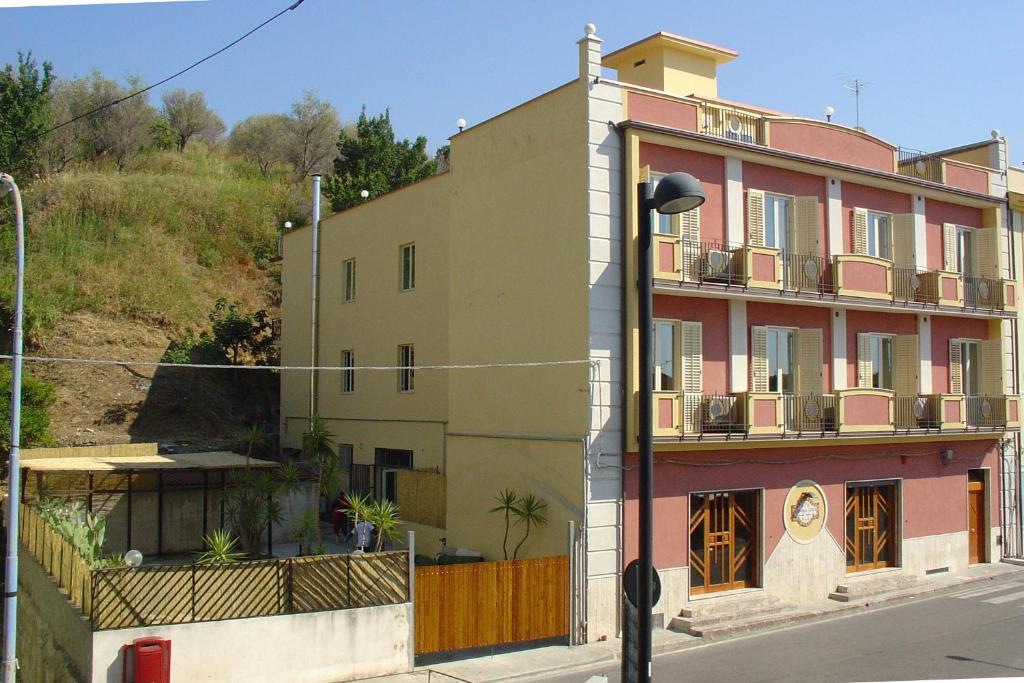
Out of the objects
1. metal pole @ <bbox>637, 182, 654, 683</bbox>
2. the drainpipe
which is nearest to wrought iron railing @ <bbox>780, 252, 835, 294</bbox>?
metal pole @ <bbox>637, 182, 654, 683</bbox>

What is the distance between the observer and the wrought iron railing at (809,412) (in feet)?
65.7

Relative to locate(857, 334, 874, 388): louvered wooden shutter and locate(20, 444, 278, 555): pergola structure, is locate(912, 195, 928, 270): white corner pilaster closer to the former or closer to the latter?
locate(857, 334, 874, 388): louvered wooden shutter

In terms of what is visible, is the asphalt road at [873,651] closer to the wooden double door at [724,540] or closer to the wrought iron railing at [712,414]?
the wooden double door at [724,540]

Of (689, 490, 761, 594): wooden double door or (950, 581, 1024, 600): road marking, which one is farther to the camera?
(950, 581, 1024, 600): road marking

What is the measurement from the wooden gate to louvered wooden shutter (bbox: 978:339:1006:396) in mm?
14594

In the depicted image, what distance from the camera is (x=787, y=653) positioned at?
1614 cm

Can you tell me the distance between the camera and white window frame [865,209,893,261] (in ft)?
74.4

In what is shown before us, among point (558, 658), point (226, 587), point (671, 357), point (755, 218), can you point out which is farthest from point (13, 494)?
point (755, 218)

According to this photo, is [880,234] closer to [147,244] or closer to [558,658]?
[558,658]

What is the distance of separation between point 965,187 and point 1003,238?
1.96 meters

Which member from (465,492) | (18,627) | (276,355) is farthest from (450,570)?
(276,355)

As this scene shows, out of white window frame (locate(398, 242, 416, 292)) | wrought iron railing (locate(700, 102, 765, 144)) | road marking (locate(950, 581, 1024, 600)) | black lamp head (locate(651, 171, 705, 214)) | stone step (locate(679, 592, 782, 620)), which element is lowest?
road marking (locate(950, 581, 1024, 600))

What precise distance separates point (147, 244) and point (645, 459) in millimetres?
43141

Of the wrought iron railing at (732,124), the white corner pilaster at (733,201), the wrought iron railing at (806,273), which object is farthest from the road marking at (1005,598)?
the wrought iron railing at (732,124)
